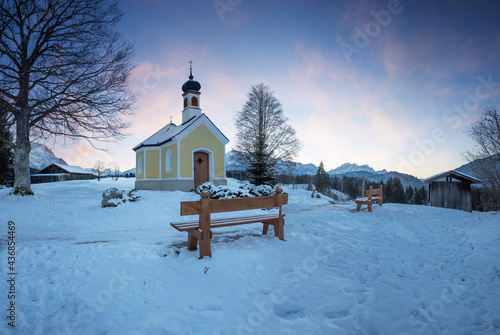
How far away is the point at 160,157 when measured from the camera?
17906 mm

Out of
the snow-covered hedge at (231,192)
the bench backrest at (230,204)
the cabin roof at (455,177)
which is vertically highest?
the cabin roof at (455,177)

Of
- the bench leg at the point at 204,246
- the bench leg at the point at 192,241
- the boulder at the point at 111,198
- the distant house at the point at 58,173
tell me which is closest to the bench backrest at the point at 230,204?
the bench leg at the point at 204,246

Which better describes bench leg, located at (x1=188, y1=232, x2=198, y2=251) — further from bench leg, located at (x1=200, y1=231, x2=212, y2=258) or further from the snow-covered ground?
bench leg, located at (x1=200, y1=231, x2=212, y2=258)

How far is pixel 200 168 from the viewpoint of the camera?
56.2 feet

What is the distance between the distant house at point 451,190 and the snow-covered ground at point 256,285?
367 inches

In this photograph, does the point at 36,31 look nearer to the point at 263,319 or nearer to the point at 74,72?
the point at 74,72

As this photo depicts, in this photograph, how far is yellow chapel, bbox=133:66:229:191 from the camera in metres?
16.2

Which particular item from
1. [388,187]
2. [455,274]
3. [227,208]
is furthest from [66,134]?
[388,187]

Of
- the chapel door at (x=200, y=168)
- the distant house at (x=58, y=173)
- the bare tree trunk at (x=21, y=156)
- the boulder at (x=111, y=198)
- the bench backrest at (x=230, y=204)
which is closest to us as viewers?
the bench backrest at (x=230, y=204)

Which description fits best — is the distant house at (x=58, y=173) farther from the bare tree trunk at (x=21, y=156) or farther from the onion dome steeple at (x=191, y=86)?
the onion dome steeple at (x=191, y=86)

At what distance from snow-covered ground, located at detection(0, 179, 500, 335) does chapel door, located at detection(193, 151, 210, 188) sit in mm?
10217

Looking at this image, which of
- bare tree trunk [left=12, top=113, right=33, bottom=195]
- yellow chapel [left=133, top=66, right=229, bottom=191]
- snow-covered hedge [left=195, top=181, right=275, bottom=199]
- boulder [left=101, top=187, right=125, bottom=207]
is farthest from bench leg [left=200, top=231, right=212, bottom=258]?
bare tree trunk [left=12, top=113, right=33, bottom=195]

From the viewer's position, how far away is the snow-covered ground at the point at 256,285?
298 centimetres

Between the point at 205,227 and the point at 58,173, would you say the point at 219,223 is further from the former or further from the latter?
the point at 58,173
